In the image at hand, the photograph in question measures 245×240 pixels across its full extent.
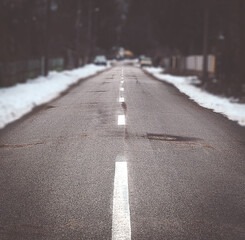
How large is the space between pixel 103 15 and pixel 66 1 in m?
23.0

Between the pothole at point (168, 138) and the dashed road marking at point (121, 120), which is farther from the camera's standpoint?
the dashed road marking at point (121, 120)

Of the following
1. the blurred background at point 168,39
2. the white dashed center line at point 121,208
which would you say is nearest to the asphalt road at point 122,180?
the white dashed center line at point 121,208

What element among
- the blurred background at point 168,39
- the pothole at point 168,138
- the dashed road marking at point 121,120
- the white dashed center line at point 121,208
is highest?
the blurred background at point 168,39

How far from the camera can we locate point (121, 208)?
4.56m

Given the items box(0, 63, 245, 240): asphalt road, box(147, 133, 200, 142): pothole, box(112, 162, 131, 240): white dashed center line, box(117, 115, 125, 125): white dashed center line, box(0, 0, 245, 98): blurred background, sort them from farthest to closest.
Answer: box(0, 0, 245, 98): blurred background < box(117, 115, 125, 125): white dashed center line < box(147, 133, 200, 142): pothole < box(0, 63, 245, 240): asphalt road < box(112, 162, 131, 240): white dashed center line

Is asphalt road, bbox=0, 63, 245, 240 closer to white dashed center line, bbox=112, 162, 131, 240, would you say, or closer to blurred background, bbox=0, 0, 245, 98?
white dashed center line, bbox=112, 162, 131, 240

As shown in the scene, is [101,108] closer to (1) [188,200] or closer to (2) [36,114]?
(2) [36,114]

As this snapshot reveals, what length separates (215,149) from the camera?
768cm

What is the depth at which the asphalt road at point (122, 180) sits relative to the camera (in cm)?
409

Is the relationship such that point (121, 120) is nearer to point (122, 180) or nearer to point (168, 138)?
point (168, 138)

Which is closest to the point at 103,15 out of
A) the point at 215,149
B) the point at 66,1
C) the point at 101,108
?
the point at 66,1

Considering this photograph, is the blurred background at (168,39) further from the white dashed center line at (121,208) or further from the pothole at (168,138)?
the white dashed center line at (121,208)

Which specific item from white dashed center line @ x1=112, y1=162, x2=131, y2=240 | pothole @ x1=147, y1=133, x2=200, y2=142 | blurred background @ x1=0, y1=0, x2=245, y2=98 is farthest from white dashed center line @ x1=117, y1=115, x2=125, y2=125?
blurred background @ x1=0, y1=0, x2=245, y2=98

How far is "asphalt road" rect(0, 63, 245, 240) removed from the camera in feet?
13.4
